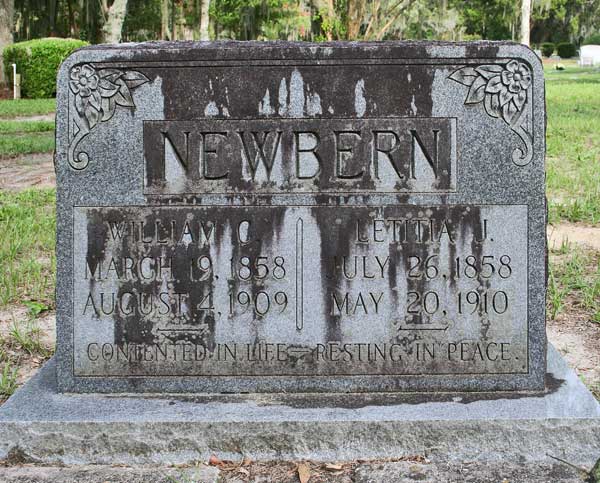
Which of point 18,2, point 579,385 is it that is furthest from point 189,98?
point 18,2

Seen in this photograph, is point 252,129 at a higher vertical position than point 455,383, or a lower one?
higher

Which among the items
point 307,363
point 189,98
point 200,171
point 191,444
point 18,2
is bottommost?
point 191,444

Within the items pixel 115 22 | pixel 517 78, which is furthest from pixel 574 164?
pixel 115 22

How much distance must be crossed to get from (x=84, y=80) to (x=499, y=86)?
1619mm

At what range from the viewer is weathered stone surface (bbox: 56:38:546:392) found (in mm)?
3383

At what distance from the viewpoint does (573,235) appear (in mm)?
6734

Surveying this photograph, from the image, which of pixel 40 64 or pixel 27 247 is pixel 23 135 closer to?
pixel 27 247

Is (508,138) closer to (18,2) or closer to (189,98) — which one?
(189,98)

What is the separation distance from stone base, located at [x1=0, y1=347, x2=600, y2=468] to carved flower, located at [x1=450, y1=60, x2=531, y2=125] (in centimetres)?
114

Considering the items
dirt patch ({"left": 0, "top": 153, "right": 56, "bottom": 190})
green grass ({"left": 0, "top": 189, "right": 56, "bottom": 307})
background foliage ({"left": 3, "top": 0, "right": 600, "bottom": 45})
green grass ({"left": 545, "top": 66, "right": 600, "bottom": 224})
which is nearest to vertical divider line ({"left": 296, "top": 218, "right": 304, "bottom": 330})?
green grass ({"left": 0, "top": 189, "right": 56, "bottom": 307})

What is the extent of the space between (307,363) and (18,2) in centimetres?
4021

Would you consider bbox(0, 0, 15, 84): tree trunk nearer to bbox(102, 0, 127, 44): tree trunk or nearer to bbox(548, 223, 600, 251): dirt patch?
bbox(102, 0, 127, 44): tree trunk

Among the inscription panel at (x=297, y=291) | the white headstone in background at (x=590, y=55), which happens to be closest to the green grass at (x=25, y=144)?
the inscription panel at (x=297, y=291)

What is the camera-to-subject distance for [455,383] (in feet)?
11.2
